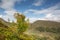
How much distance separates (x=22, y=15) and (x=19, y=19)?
2073 mm

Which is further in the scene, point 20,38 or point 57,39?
point 57,39

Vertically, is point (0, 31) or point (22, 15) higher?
point (22, 15)

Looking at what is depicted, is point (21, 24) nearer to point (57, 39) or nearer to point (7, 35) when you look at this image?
point (7, 35)

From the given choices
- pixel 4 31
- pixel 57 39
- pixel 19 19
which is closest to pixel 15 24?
pixel 19 19

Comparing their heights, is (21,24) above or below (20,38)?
above

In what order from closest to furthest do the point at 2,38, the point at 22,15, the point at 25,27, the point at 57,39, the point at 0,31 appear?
1. the point at 2,38
2. the point at 0,31
3. the point at 25,27
4. the point at 22,15
5. the point at 57,39

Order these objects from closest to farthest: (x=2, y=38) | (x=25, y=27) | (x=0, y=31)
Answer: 1. (x=2, y=38)
2. (x=0, y=31)
3. (x=25, y=27)

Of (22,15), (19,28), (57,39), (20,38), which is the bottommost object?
(57,39)

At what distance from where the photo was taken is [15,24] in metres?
33.2

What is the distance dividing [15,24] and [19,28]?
210cm

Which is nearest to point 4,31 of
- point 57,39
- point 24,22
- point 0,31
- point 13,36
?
point 0,31

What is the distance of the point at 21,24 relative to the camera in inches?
1250

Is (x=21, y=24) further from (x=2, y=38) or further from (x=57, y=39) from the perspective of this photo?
(x=57, y=39)

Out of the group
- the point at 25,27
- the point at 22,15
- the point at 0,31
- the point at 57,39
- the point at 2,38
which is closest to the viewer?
the point at 2,38
